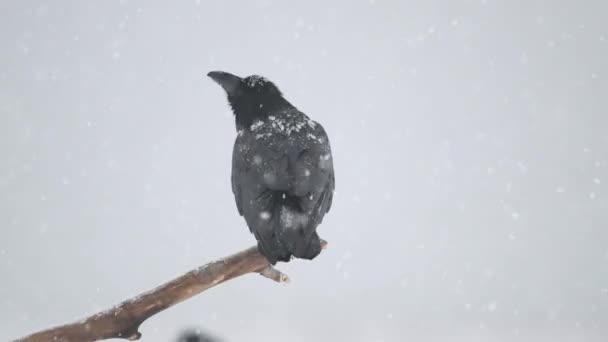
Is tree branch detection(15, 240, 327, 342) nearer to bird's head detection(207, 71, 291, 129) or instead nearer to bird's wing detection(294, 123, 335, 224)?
bird's wing detection(294, 123, 335, 224)

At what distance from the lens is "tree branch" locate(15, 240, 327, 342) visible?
15.0 ft

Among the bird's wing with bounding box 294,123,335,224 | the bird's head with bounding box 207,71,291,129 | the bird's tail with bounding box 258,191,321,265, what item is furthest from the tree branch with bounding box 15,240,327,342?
the bird's head with bounding box 207,71,291,129

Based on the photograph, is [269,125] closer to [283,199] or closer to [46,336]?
[283,199]

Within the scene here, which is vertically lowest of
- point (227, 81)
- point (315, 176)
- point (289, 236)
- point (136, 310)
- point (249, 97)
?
point (136, 310)

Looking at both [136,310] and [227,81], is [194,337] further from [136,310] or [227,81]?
[227,81]

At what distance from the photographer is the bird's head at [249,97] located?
679cm

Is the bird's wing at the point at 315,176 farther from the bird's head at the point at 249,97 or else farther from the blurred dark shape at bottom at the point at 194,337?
the blurred dark shape at bottom at the point at 194,337

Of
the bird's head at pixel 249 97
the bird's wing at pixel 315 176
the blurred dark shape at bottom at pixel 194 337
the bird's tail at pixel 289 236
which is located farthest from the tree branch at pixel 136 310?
the bird's head at pixel 249 97

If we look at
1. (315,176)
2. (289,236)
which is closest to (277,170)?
(315,176)

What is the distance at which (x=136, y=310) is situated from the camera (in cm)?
462

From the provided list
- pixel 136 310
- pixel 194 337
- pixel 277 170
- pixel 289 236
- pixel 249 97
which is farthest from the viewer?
pixel 249 97

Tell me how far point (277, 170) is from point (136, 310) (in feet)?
6.03

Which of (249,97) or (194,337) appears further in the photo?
(249,97)

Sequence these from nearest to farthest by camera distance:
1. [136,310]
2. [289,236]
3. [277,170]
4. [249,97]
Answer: [136,310] < [289,236] < [277,170] < [249,97]
